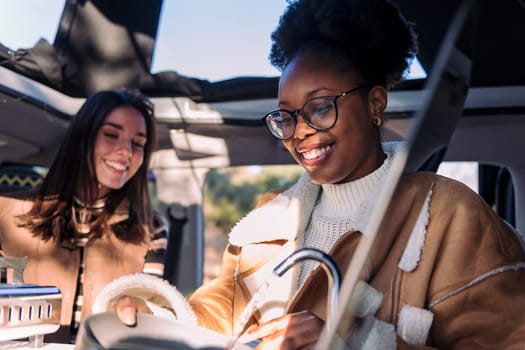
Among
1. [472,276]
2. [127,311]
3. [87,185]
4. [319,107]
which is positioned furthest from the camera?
[87,185]

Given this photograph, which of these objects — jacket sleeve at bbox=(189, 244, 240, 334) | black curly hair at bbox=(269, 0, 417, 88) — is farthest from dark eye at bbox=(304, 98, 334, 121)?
jacket sleeve at bbox=(189, 244, 240, 334)

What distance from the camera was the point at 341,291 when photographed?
56 centimetres

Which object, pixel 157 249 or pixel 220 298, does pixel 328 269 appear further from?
pixel 157 249

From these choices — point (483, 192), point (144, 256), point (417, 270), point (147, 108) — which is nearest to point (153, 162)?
point (147, 108)

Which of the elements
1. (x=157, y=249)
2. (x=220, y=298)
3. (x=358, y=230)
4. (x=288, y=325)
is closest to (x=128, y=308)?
(x=288, y=325)

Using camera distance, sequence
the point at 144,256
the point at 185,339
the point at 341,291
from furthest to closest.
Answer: the point at 144,256
the point at 185,339
the point at 341,291

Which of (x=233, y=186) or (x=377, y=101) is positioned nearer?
(x=377, y=101)

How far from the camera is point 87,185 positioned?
205cm

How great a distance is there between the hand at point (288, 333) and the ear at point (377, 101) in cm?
51

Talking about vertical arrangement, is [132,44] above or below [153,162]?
above

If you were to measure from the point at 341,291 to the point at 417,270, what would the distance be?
42 centimetres

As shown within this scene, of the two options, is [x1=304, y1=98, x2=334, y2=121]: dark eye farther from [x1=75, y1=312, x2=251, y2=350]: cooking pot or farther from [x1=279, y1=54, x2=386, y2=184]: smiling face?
[x1=75, y1=312, x2=251, y2=350]: cooking pot

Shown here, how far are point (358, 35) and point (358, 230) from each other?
414 mm

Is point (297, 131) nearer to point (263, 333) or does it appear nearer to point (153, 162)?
point (263, 333)
